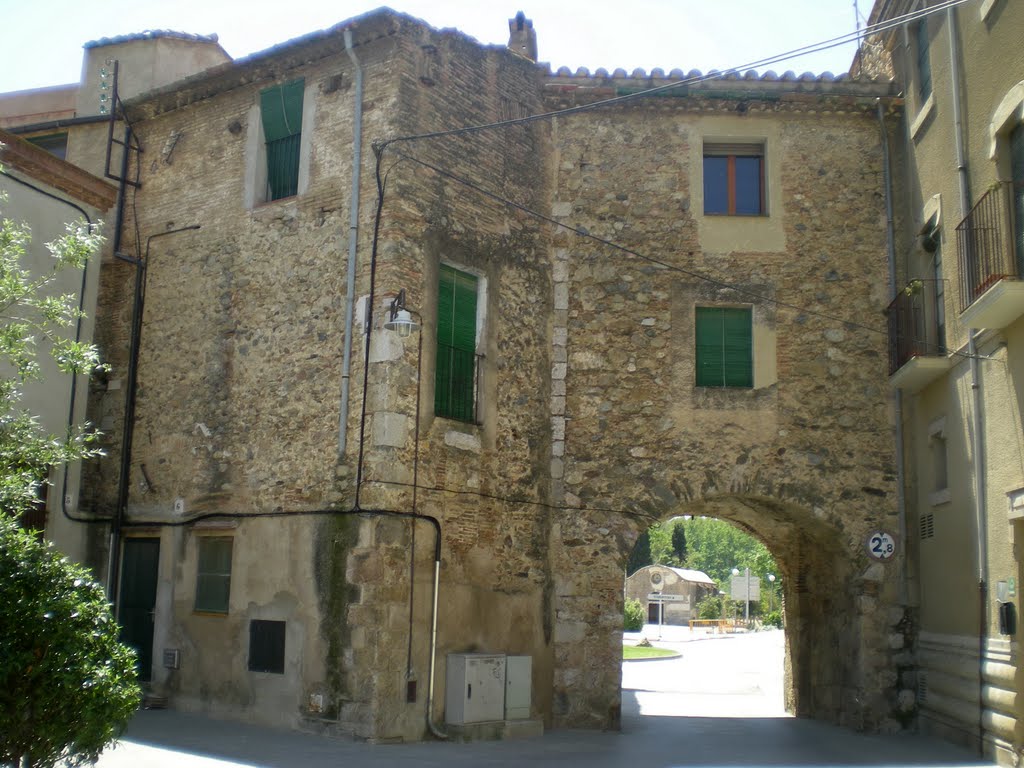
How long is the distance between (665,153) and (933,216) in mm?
3624

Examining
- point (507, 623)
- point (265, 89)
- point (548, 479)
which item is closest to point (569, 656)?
point (507, 623)

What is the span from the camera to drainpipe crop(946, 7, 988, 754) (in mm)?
12344

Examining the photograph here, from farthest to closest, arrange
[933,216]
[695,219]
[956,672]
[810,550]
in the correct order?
[810,550] < [695,219] < [933,216] < [956,672]

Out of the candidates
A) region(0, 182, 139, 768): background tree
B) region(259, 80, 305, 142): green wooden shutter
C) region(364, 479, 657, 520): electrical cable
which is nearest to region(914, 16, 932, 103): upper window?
region(364, 479, 657, 520): electrical cable

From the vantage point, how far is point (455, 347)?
44.3 ft

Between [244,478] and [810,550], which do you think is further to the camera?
[810,550]

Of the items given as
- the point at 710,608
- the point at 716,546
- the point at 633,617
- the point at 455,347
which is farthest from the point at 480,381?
the point at 716,546

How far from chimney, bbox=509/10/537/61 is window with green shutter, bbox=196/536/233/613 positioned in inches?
310

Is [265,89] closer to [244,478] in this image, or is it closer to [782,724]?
[244,478]

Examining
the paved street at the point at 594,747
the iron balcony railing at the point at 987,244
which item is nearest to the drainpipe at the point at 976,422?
the iron balcony railing at the point at 987,244

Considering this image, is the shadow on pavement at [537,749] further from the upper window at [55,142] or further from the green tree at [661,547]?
the green tree at [661,547]

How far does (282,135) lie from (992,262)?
863 centimetres

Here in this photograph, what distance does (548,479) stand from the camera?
14445mm

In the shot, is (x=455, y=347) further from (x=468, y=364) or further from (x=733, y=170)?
(x=733, y=170)
